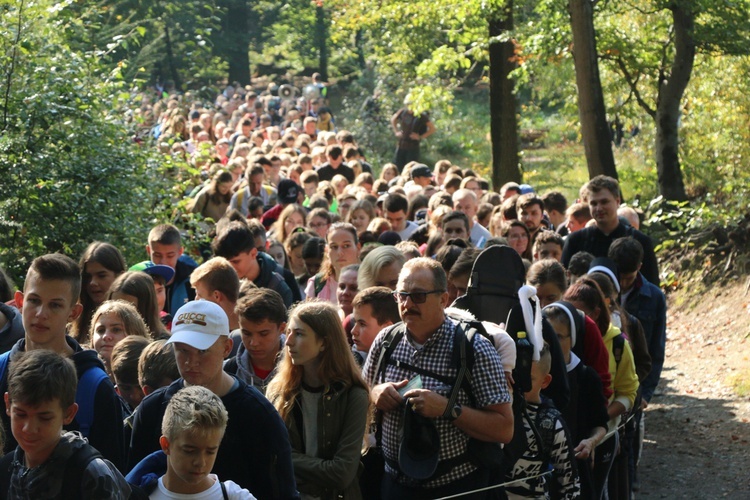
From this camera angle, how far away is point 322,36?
4934 centimetres

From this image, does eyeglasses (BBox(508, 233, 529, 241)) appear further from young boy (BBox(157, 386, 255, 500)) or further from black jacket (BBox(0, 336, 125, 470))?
young boy (BBox(157, 386, 255, 500))

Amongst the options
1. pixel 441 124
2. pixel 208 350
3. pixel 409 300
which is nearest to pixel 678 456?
pixel 409 300

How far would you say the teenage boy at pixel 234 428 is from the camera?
4.94 metres

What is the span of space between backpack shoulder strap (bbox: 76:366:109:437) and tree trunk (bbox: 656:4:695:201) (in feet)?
51.9

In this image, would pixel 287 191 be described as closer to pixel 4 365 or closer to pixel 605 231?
pixel 605 231

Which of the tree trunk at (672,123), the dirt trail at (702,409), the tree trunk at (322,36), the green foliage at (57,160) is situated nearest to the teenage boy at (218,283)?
the green foliage at (57,160)

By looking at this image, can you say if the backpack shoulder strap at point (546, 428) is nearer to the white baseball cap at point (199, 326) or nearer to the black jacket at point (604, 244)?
the white baseball cap at point (199, 326)

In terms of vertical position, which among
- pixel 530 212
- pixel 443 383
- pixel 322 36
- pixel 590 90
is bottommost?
pixel 443 383

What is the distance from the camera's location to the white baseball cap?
16.6 feet

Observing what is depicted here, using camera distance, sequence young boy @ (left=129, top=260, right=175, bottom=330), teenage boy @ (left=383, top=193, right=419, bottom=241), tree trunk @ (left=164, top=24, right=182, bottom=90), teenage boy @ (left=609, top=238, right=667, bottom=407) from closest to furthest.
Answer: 1. young boy @ (left=129, top=260, right=175, bottom=330)
2. teenage boy @ (left=609, top=238, right=667, bottom=407)
3. teenage boy @ (left=383, top=193, right=419, bottom=241)
4. tree trunk @ (left=164, top=24, right=182, bottom=90)

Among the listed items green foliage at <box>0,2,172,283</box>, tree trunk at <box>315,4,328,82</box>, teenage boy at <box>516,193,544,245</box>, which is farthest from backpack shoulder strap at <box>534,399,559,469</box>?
tree trunk at <box>315,4,328,82</box>

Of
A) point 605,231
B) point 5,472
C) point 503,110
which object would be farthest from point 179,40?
point 5,472

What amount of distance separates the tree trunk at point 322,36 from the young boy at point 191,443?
4565 centimetres

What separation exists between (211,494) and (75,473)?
524mm
